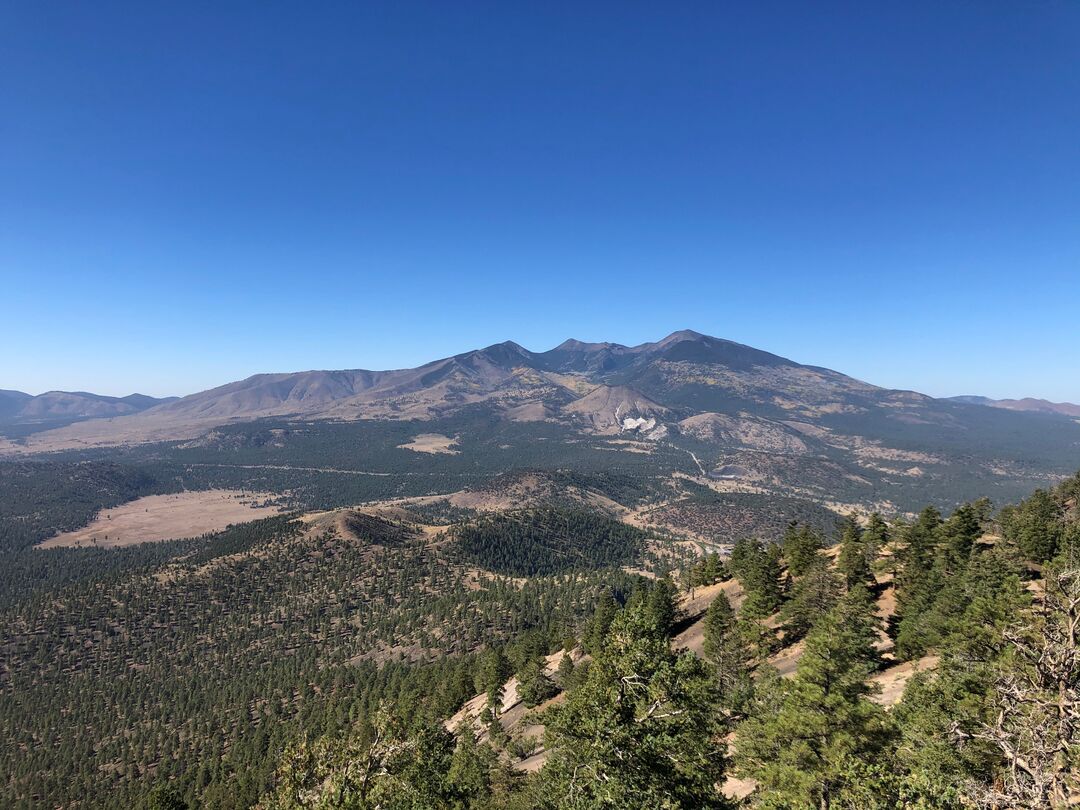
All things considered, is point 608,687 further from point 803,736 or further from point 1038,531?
point 1038,531

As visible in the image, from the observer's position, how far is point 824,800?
21.1 meters

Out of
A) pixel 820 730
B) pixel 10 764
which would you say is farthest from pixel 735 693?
pixel 10 764

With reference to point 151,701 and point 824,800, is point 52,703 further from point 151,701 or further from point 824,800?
point 824,800

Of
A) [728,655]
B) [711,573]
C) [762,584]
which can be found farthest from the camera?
[711,573]

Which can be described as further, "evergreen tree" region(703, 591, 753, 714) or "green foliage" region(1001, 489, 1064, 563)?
"green foliage" region(1001, 489, 1064, 563)

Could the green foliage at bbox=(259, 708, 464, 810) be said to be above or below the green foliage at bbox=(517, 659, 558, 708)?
above

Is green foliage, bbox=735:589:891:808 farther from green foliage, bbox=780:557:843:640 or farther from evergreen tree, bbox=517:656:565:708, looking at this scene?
evergreen tree, bbox=517:656:565:708

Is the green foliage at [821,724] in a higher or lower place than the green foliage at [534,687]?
higher

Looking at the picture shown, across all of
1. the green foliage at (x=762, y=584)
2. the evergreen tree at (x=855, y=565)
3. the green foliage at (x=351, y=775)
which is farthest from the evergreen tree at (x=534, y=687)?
the green foliage at (x=351, y=775)

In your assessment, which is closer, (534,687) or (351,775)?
(351,775)

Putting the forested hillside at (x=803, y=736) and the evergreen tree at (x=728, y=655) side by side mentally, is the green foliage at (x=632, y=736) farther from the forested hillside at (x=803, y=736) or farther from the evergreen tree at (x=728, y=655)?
the evergreen tree at (x=728, y=655)

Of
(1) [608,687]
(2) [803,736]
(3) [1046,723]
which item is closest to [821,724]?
(2) [803,736]

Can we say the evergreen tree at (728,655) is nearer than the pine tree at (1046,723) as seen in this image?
No

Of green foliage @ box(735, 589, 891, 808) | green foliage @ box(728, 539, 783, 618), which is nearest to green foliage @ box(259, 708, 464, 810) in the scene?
green foliage @ box(735, 589, 891, 808)
